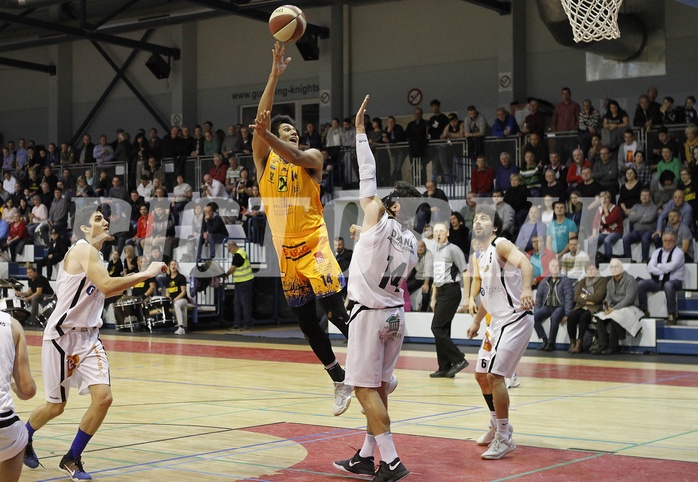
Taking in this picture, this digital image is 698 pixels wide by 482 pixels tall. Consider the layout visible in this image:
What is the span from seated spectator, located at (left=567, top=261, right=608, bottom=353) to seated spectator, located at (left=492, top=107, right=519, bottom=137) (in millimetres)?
5614

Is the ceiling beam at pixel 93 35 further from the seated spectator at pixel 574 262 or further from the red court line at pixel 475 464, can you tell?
the red court line at pixel 475 464

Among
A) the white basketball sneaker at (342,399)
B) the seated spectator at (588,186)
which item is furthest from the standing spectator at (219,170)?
the white basketball sneaker at (342,399)

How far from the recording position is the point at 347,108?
25016 mm

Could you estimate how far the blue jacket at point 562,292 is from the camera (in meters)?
15.1

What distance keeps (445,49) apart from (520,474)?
18.6 m

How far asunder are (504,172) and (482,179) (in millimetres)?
481

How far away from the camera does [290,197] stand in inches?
288

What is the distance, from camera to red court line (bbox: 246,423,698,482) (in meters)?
6.24

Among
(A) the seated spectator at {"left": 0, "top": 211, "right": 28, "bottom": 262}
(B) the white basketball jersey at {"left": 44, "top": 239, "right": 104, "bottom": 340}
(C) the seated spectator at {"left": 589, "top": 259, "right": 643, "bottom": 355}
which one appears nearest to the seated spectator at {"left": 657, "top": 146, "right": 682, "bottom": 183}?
(C) the seated spectator at {"left": 589, "top": 259, "right": 643, "bottom": 355}

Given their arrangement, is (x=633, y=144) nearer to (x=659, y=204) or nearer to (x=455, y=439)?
(x=659, y=204)

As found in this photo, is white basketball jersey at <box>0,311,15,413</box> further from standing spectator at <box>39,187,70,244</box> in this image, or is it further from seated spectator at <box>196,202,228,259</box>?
standing spectator at <box>39,187,70,244</box>

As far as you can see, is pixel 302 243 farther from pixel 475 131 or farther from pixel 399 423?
pixel 475 131

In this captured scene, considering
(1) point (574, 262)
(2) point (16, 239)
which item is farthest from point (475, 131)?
(2) point (16, 239)

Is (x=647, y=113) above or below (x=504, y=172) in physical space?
above
